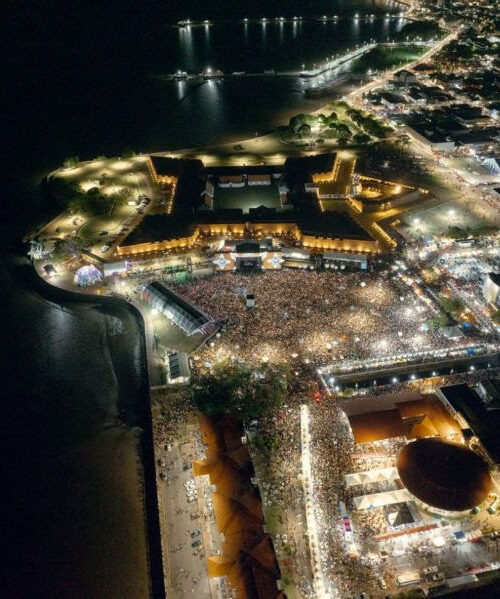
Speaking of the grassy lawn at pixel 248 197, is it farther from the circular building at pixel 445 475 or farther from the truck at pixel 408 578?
the truck at pixel 408 578

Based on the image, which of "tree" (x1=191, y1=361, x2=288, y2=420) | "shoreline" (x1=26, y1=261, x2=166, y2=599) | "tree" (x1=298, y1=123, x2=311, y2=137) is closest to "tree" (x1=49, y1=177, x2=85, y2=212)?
"shoreline" (x1=26, y1=261, x2=166, y2=599)

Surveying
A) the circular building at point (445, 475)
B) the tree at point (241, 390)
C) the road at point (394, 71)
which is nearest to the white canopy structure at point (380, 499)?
the circular building at point (445, 475)

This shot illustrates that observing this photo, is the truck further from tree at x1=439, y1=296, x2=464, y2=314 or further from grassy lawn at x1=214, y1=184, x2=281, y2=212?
grassy lawn at x1=214, y1=184, x2=281, y2=212

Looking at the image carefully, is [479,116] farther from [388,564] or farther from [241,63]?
[388,564]

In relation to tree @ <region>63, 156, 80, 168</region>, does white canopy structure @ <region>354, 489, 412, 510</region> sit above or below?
below

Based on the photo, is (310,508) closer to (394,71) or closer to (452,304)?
(452,304)
